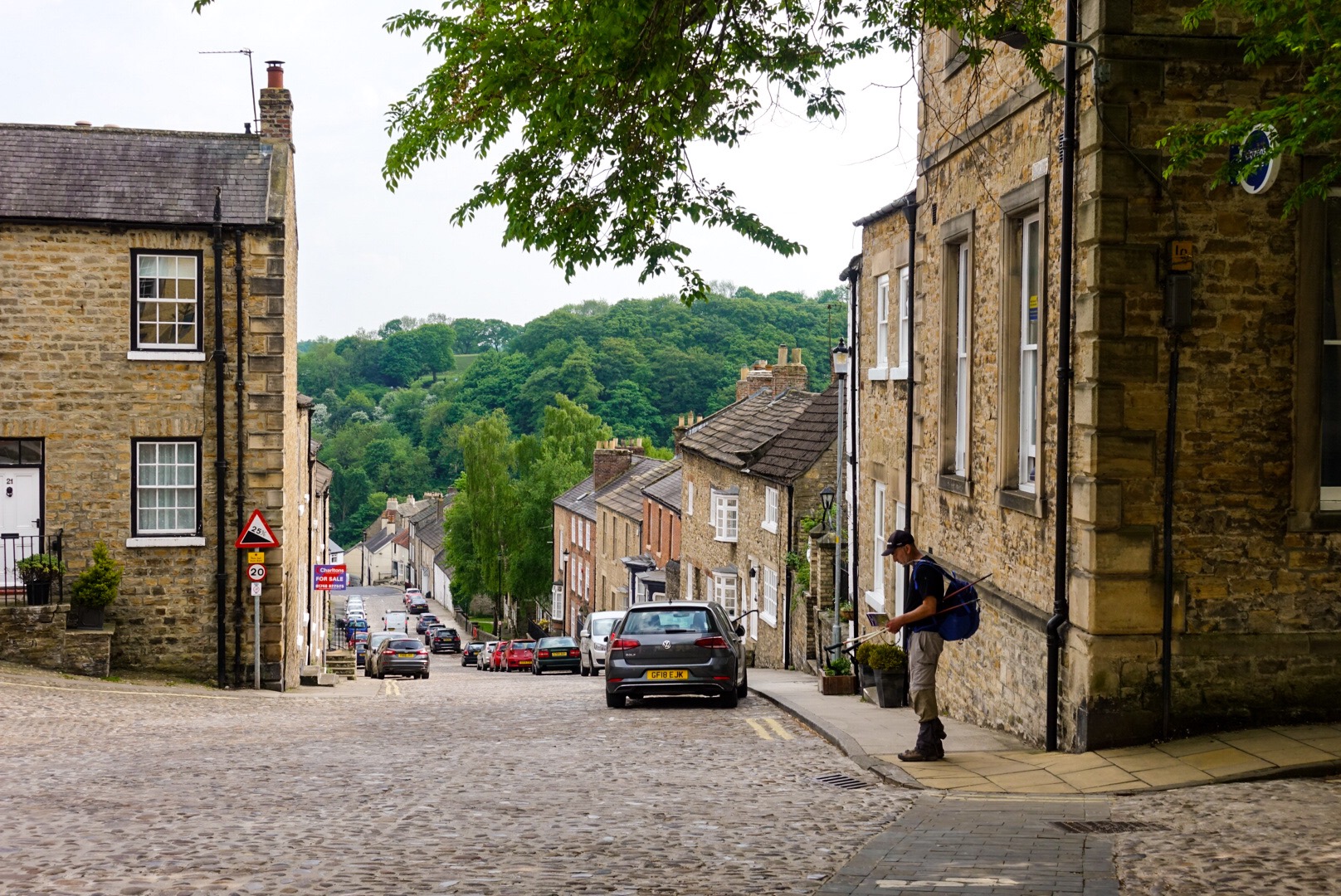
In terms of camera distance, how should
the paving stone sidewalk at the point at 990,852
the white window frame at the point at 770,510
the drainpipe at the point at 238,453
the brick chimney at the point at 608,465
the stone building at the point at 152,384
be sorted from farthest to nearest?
the brick chimney at the point at 608,465, the white window frame at the point at 770,510, the drainpipe at the point at 238,453, the stone building at the point at 152,384, the paving stone sidewalk at the point at 990,852

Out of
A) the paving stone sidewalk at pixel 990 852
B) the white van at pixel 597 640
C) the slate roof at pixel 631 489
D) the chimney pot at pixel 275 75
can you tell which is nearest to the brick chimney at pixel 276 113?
the chimney pot at pixel 275 75

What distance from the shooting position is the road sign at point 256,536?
1975 centimetres

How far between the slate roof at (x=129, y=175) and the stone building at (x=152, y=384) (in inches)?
1.4

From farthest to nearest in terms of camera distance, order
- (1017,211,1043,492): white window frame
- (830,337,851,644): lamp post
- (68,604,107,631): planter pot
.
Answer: (830,337,851,644): lamp post < (68,604,107,631): planter pot < (1017,211,1043,492): white window frame

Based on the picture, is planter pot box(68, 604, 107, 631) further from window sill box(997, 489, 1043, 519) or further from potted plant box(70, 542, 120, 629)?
window sill box(997, 489, 1043, 519)

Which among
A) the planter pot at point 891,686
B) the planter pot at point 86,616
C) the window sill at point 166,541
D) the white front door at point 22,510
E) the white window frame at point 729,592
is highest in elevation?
the white front door at point 22,510

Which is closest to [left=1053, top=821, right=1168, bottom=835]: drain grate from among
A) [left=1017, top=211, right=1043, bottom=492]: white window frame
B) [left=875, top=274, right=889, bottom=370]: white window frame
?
[left=1017, top=211, right=1043, bottom=492]: white window frame

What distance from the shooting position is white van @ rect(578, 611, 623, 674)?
3272 centimetres

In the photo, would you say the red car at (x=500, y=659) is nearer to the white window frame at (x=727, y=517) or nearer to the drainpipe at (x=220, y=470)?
the white window frame at (x=727, y=517)

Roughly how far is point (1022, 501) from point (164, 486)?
14.3 meters

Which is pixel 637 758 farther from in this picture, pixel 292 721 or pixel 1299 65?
pixel 1299 65

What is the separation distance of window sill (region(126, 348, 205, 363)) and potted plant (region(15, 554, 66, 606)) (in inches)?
129

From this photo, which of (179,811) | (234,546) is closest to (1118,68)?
(179,811)

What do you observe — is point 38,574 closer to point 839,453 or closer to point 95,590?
point 95,590
